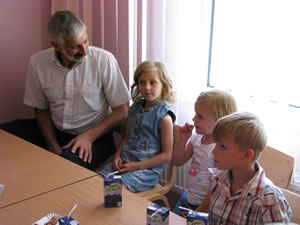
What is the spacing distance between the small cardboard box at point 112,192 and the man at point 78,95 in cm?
94

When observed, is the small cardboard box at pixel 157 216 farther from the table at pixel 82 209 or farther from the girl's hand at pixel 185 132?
the girl's hand at pixel 185 132

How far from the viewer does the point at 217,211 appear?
56.9 inches

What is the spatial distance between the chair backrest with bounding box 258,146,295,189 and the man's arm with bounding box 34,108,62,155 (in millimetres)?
1292

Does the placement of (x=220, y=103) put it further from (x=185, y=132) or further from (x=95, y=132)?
(x=95, y=132)

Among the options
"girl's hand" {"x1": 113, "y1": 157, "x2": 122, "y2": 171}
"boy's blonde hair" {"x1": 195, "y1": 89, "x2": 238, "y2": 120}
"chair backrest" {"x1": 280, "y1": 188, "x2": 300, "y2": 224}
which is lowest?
"girl's hand" {"x1": 113, "y1": 157, "x2": 122, "y2": 171}

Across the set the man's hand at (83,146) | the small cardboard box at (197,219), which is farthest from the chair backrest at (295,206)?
the man's hand at (83,146)

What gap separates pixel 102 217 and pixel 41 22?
7.49 ft

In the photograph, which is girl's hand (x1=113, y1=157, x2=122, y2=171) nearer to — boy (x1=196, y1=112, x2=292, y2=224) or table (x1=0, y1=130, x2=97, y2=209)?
table (x1=0, y1=130, x2=97, y2=209)

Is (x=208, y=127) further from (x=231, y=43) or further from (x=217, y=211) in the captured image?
(x=231, y=43)

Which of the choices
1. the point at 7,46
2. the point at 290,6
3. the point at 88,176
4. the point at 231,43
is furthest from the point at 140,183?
the point at 7,46

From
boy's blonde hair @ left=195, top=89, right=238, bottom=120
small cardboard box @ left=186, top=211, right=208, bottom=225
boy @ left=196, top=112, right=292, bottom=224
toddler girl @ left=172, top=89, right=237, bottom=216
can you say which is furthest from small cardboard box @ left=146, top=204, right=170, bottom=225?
boy's blonde hair @ left=195, top=89, right=238, bottom=120

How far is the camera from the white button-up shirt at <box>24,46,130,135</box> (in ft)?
7.85

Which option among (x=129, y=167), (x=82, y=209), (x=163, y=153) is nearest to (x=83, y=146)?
(x=129, y=167)

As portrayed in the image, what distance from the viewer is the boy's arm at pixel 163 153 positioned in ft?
6.71
